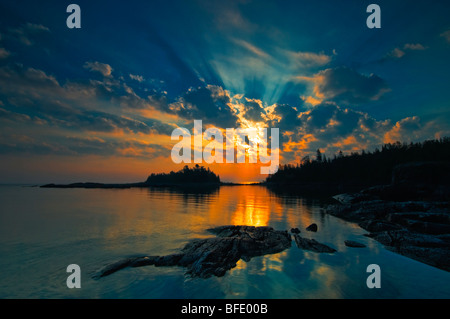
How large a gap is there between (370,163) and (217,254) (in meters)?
163

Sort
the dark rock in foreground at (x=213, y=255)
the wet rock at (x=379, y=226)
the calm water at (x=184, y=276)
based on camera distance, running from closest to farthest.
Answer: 1. the calm water at (x=184, y=276)
2. the dark rock in foreground at (x=213, y=255)
3. the wet rock at (x=379, y=226)

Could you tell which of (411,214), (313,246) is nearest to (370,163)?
(411,214)

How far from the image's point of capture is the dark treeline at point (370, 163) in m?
111

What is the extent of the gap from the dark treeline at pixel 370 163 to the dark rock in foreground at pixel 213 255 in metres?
130

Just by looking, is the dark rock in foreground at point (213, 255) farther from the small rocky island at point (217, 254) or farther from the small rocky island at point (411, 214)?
the small rocky island at point (411, 214)

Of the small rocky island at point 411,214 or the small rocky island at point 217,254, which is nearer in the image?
the small rocky island at point 217,254

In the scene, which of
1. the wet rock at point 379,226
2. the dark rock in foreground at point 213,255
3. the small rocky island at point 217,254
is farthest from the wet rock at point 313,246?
the wet rock at point 379,226

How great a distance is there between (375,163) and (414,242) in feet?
476

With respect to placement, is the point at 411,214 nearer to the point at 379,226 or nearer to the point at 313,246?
the point at 379,226

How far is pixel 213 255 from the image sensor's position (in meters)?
13.7

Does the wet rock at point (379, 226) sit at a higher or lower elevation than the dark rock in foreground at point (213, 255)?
lower
